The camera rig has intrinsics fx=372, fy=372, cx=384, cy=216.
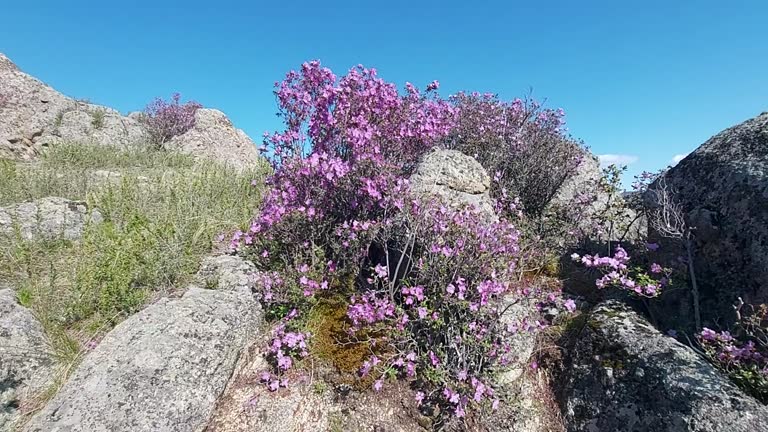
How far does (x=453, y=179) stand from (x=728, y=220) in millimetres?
2722

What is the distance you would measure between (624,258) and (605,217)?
4.12 feet

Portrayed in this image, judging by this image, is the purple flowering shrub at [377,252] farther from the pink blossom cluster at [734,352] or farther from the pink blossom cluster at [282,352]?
the pink blossom cluster at [734,352]

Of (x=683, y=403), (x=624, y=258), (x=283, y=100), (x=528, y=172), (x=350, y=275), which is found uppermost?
(x=283, y=100)

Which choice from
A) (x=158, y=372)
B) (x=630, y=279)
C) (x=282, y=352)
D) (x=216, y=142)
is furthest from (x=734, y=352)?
(x=216, y=142)

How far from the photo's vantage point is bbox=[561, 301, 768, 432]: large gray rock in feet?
8.05

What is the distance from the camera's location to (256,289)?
3832mm

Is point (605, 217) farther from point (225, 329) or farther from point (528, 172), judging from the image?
point (225, 329)

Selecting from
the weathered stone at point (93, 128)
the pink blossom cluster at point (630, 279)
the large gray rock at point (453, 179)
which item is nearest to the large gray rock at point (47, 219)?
the large gray rock at point (453, 179)

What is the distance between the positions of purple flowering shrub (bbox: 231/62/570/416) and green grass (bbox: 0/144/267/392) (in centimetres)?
77

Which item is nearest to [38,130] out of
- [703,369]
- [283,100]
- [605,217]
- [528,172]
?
[283,100]

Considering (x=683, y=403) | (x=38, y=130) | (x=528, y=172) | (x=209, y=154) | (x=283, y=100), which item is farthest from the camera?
(x=209, y=154)

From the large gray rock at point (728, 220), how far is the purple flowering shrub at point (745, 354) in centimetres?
34

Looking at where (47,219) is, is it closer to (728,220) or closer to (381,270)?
(381,270)

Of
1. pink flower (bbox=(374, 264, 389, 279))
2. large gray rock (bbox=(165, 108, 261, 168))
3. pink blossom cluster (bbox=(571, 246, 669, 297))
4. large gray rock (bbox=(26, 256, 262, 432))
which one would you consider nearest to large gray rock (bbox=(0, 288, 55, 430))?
large gray rock (bbox=(26, 256, 262, 432))
